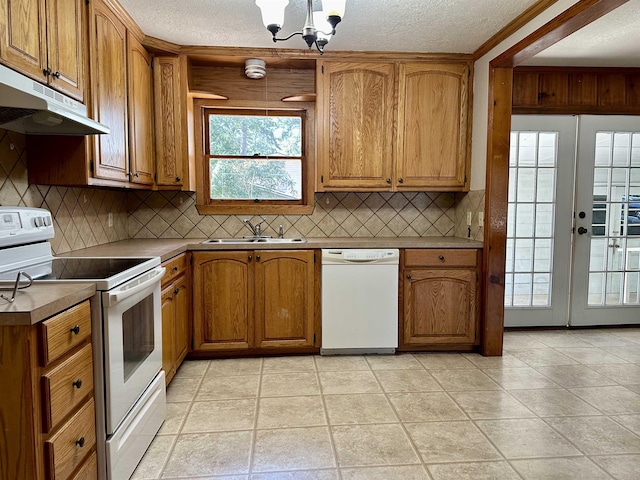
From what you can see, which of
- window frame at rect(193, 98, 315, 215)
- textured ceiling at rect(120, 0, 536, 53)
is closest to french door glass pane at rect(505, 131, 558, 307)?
textured ceiling at rect(120, 0, 536, 53)

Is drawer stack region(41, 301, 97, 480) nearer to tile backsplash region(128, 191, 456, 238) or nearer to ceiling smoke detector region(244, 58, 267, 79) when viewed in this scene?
tile backsplash region(128, 191, 456, 238)

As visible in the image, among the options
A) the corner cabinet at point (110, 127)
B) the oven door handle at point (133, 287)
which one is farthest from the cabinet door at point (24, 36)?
the oven door handle at point (133, 287)

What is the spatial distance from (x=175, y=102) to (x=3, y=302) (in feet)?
7.29

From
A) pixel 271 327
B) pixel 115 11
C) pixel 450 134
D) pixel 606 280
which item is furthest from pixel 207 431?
pixel 606 280

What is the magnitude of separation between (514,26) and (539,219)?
1.77m

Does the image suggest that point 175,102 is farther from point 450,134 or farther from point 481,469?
point 481,469

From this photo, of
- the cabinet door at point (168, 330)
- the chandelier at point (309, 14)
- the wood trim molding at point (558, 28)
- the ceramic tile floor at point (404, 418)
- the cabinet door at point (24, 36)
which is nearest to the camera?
the cabinet door at point (24, 36)

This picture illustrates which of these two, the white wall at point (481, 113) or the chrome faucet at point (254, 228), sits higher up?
the white wall at point (481, 113)

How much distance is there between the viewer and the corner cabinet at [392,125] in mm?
3115

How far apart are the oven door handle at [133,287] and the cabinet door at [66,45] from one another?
3.05 feet

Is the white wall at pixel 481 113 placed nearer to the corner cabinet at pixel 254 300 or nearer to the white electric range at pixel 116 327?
the corner cabinet at pixel 254 300

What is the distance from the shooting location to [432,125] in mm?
3172

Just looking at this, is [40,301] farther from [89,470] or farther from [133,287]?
[89,470]

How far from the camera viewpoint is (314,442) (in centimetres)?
192
